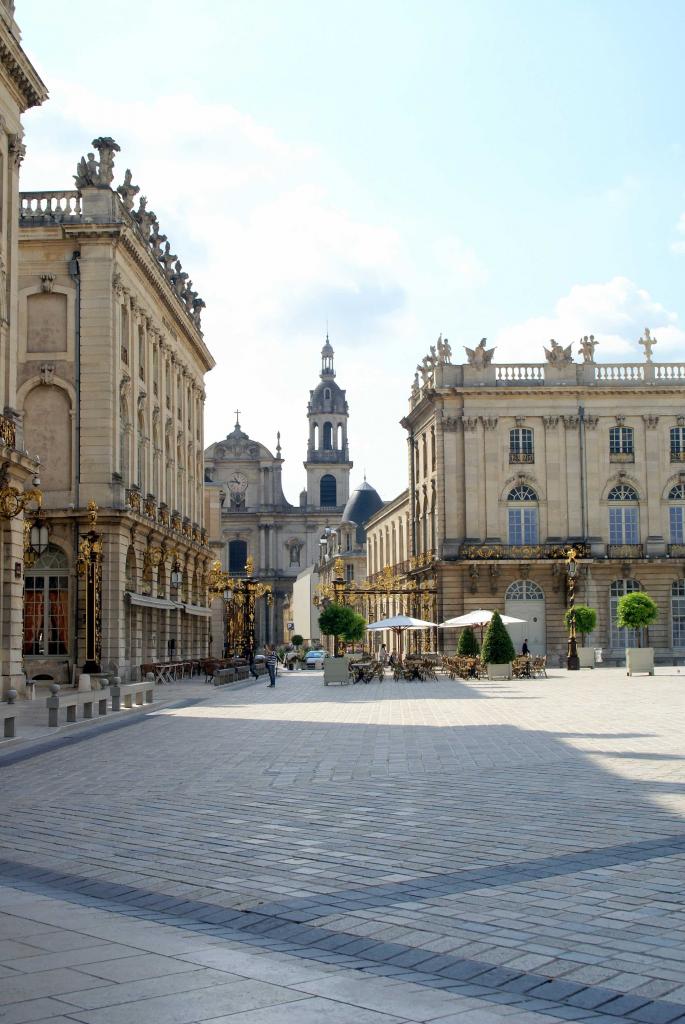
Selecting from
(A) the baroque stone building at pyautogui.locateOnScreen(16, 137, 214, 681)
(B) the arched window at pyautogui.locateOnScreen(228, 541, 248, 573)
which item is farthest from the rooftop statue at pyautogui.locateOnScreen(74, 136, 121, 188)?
(B) the arched window at pyautogui.locateOnScreen(228, 541, 248, 573)

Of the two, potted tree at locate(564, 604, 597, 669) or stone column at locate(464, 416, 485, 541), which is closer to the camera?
potted tree at locate(564, 604, 597, 669)

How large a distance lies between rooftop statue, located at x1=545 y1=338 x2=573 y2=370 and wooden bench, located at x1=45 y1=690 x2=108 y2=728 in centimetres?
4111

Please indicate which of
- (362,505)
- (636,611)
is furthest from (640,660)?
(362,505)

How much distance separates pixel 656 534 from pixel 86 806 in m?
52.8

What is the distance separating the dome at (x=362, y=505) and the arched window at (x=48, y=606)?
78.0 metres

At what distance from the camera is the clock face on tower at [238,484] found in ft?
399

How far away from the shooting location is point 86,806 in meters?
12.6

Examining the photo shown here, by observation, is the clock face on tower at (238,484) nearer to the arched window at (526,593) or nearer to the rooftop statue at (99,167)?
the arched window at (526,593)

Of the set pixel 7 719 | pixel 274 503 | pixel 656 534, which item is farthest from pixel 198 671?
pixel 274 503

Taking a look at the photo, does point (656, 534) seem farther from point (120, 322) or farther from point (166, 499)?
point (120, 322)

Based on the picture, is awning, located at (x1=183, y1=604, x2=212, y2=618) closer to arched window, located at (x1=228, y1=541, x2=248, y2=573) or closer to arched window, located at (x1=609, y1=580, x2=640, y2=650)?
arched window, located at (x1=609, y1=580, x2=640, y2=650)

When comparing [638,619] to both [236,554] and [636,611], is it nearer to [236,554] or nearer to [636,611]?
[636,611]

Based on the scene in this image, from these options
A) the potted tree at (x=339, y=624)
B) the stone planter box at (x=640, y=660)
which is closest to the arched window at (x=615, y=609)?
the potted tree at (x=339, y=624)

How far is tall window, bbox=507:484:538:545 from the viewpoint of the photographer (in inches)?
2464
